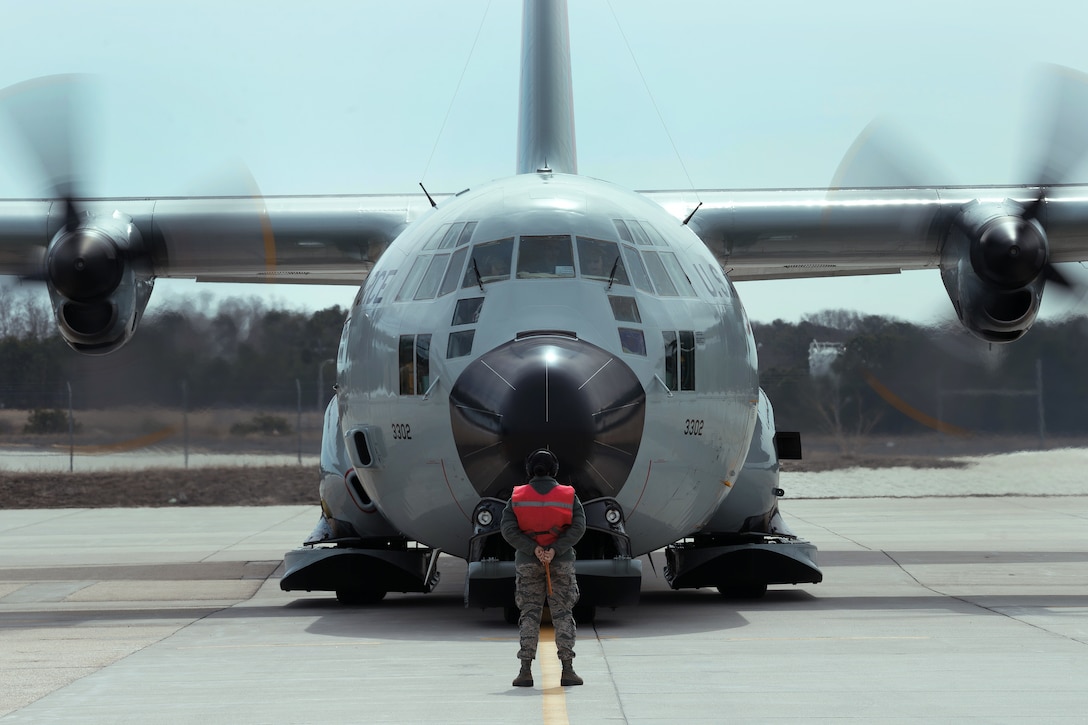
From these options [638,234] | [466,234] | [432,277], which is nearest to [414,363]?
[432,277]

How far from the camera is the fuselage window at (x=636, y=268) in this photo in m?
9.38

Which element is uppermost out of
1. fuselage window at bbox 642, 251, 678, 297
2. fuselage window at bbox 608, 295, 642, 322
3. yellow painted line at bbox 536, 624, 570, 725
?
fuselage window at bbox 642, 251, 678, 297

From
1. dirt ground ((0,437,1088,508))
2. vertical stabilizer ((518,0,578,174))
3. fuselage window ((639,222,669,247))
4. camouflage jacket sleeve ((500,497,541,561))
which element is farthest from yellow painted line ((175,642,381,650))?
dirt ground ((0,437,1088,508))

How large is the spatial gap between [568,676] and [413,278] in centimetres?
388

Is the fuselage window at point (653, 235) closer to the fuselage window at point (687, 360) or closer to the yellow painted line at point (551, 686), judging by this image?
the fuselage window at point (687, 360)

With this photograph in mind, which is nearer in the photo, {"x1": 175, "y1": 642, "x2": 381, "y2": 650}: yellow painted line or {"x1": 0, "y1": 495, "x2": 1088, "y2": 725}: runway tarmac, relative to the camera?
{"x1": 0, "y1": 495, "x2": 1088, "y2": 725}: runway tarmac

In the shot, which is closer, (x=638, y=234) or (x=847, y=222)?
(x=638, y=234)

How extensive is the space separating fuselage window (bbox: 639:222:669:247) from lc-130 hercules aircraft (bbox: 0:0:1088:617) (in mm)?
19

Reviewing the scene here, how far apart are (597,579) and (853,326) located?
19.8 metres

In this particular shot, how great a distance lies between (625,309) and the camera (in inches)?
359

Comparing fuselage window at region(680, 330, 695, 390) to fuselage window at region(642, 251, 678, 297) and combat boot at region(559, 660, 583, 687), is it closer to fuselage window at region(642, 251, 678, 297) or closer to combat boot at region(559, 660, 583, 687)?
fuselage window at region(642, 251, 678, 297)

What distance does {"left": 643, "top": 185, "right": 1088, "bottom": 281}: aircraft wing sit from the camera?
14.6 m

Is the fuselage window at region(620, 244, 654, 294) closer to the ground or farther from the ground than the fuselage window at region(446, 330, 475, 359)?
farther from the ground

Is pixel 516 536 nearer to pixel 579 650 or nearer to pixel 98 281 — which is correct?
pixel 579 650
